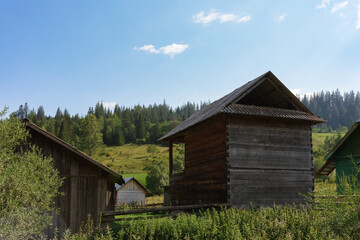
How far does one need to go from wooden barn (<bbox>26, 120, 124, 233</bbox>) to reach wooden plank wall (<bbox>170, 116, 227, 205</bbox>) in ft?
16.1

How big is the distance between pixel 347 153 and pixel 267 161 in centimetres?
941

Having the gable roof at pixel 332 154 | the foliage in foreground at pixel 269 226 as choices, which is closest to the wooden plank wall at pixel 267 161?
the gable roof at pixel 332 154

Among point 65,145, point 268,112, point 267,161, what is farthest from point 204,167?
point 65,145

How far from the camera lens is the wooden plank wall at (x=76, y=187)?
55.3 feet

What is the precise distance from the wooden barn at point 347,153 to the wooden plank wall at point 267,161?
5.67 meters

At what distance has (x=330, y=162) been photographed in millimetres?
26734

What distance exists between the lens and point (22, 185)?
13.8m

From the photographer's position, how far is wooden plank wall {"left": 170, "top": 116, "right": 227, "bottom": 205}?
18016 millimetres

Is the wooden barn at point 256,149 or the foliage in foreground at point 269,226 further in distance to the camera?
the wooden barn at point 256,149

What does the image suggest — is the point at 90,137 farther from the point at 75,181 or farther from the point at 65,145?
the point at 65,145

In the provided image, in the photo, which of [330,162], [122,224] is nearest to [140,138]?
[330,162]

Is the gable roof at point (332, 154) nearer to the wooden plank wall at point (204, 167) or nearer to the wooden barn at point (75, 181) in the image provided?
the wooden plank wall at point (204, 167)

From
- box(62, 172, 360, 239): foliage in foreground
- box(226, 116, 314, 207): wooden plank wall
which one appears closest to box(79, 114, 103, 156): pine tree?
box(226, 116, 314, 207): wooden plank wall

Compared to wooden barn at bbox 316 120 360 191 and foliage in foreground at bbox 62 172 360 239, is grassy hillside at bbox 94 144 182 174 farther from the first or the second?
foliage in foreground at bbox 62 172 360 239
